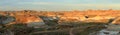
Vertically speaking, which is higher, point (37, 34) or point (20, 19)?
point (37, 34)

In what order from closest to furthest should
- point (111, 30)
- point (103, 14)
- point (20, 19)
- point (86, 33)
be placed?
point (86, 33)
point (111, 30)
point (20, 19)
point (103, 14)

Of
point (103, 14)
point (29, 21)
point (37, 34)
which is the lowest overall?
point (103, 14)

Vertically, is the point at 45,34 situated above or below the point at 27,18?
above

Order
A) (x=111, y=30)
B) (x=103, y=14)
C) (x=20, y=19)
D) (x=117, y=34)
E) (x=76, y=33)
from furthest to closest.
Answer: (x=103, y=14) < (x=20, y=19) < (x=111, y=30) < (x=117, y=34) < (x=76, y=33)

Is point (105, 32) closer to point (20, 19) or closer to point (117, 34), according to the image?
point (117, 34)

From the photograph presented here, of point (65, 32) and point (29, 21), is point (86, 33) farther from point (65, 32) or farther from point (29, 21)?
point (29, 21)

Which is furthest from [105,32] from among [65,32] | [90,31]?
[65,32]

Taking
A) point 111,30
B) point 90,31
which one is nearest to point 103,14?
point 111,30

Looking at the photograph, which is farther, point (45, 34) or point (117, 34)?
point (117, 34)

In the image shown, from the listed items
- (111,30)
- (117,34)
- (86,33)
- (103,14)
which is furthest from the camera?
(103,14)
